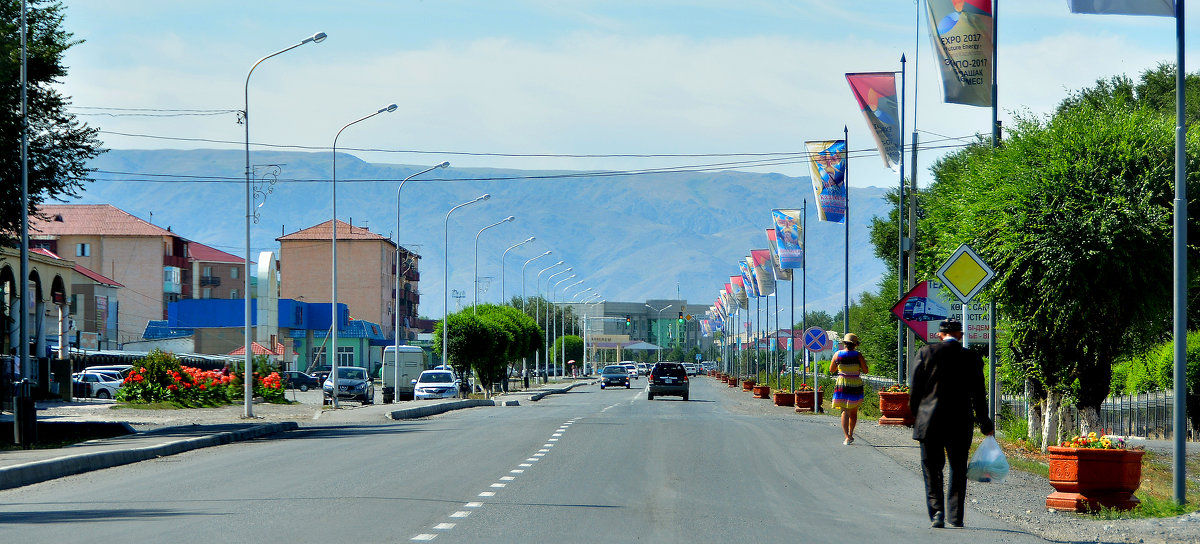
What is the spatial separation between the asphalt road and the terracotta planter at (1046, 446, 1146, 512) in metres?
1.02

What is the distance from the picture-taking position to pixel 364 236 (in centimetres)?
12800

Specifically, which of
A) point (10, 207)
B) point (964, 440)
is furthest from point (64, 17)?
point (964, 440)

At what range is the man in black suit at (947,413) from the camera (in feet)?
36.3

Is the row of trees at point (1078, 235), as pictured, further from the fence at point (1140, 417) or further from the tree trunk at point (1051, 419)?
the fence at point (1140, 417)

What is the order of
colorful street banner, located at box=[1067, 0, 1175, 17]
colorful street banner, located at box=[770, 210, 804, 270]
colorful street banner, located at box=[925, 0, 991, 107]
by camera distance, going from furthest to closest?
colorful street banner, located at box=[770, 210, 804, 270]
colorful street banner, located at box=[925, 0, 991, 107]
colorful street banner, located at box=[1067, 0, 1175, 17]

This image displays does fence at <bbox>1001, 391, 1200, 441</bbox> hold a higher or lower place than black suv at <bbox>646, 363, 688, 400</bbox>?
higher

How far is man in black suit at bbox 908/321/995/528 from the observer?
11.1 metres

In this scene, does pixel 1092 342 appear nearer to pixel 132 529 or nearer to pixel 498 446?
pixel 498 446

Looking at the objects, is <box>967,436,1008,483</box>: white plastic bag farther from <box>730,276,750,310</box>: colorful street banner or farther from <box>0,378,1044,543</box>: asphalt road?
<box>730,276,750,310</box>: colorful street banner

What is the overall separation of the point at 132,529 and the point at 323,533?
1.74m

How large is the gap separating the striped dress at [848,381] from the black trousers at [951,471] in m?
10.4

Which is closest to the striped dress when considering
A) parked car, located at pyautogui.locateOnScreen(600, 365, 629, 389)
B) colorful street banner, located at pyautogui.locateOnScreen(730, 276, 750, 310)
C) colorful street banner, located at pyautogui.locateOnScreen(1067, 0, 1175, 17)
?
colorful street banner, located at pyautogui.locateOnScreen(1067, 0, 1175, 17)

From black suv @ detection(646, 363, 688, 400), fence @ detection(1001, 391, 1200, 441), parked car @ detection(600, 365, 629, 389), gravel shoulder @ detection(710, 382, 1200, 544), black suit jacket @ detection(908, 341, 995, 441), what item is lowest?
parked car @ detection(600, 365, 629, 389)

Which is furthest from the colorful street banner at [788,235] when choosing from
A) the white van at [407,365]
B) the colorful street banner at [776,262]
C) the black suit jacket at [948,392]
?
the black suit jacket at [948,392]
